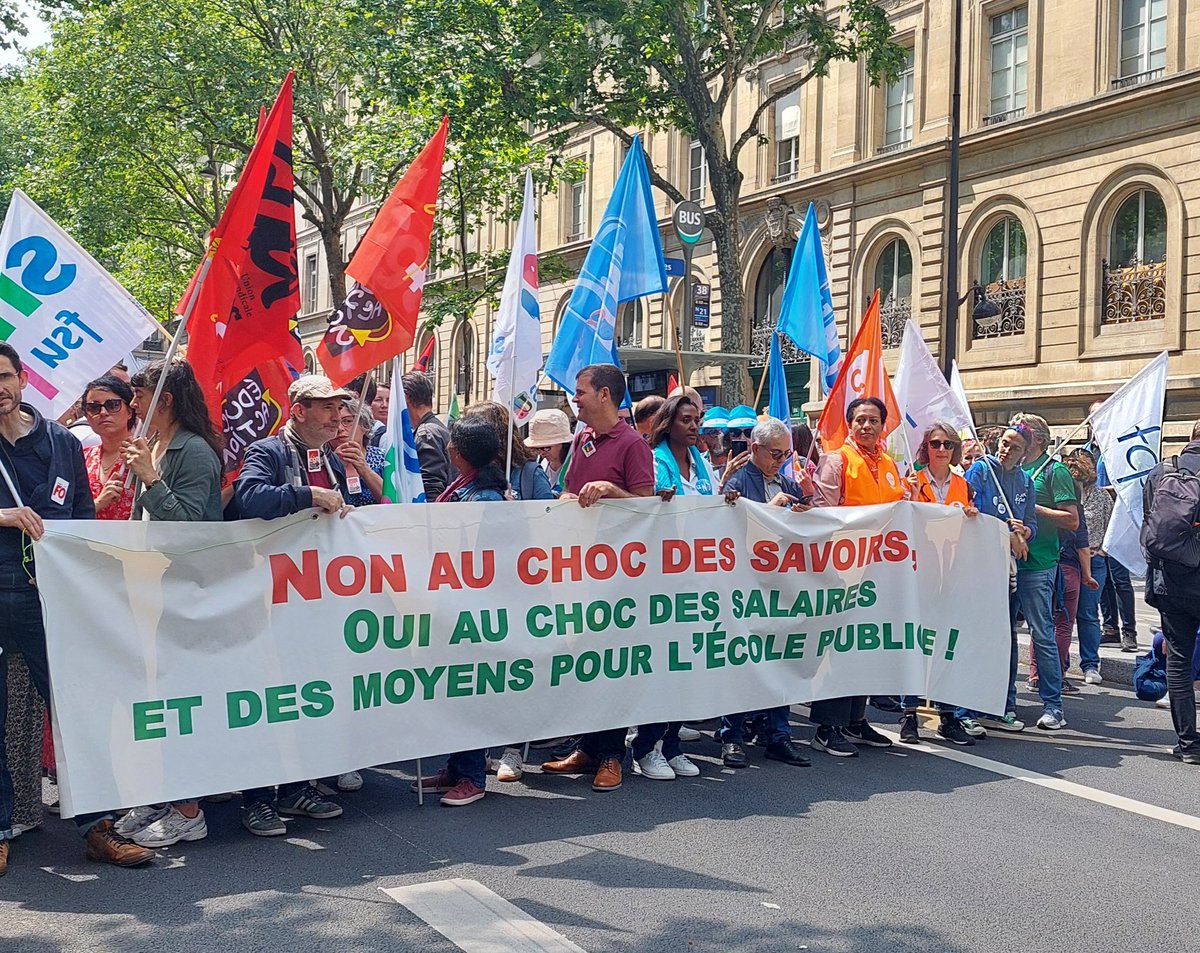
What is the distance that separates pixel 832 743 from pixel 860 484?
4.80 ft

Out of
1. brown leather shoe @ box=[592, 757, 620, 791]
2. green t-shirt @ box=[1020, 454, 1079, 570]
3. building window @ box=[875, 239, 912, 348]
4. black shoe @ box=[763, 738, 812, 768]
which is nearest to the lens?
brown leather shoe @ box=[592, 757, 620, 791]

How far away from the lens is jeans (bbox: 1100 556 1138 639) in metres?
11.4

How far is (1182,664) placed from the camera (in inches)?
282

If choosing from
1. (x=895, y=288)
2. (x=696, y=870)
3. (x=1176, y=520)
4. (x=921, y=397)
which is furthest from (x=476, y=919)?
(x=895, y=288)

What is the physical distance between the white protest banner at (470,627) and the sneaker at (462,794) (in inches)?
8.2

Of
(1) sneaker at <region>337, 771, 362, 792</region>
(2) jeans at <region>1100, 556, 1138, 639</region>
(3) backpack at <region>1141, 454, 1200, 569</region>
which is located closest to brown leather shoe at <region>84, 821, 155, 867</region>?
(1) sneaker at <region>337, 771, 362, 792</region>

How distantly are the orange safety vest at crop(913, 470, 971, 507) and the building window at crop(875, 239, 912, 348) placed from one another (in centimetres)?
1972

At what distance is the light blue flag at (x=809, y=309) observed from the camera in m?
10.0

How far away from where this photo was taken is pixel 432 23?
68.1ft

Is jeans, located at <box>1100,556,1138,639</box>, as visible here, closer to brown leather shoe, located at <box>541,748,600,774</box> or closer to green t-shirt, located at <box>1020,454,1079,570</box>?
green t-shirt, located at <box>1020,454,1079,570</box>

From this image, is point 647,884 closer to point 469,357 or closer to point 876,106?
point 876,106

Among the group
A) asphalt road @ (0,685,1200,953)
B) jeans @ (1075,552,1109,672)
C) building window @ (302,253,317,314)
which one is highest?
building window @ (302,253,317,314)

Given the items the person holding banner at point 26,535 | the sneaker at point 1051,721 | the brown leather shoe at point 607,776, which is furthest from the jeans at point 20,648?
the sneaker at point 1051,721

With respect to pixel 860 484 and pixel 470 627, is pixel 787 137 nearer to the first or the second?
pixel 860 484
